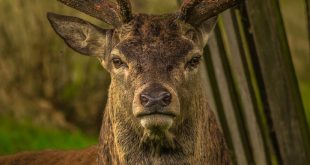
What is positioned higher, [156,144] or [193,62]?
[193,62]

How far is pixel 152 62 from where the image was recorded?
281 inches

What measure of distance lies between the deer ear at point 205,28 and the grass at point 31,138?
18.4 ft

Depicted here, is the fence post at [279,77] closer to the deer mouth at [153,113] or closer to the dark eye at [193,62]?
the dark eye at [193,62]

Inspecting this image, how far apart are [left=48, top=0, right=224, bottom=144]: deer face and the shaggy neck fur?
104 millimetres

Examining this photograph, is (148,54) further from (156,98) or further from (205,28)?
(205,28)

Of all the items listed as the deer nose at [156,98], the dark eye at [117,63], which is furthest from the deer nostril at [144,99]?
the dark eye at [117,63]

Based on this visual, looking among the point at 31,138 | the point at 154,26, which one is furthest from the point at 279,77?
the point at 31,138

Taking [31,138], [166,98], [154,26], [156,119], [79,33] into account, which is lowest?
[156,119]

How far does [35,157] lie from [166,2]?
6.53 meters

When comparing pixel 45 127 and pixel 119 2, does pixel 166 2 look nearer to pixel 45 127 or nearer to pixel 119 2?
pixel 45 127

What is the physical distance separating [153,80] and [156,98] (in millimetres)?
253

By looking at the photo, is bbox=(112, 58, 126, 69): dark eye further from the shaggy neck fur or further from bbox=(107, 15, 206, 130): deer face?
the shaggy neck fur

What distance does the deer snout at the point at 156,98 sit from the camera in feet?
22.2

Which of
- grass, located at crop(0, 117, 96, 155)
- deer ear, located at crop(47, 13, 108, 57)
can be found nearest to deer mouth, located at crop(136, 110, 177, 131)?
deer ear, located at crop(47, 13, 108, 57)
